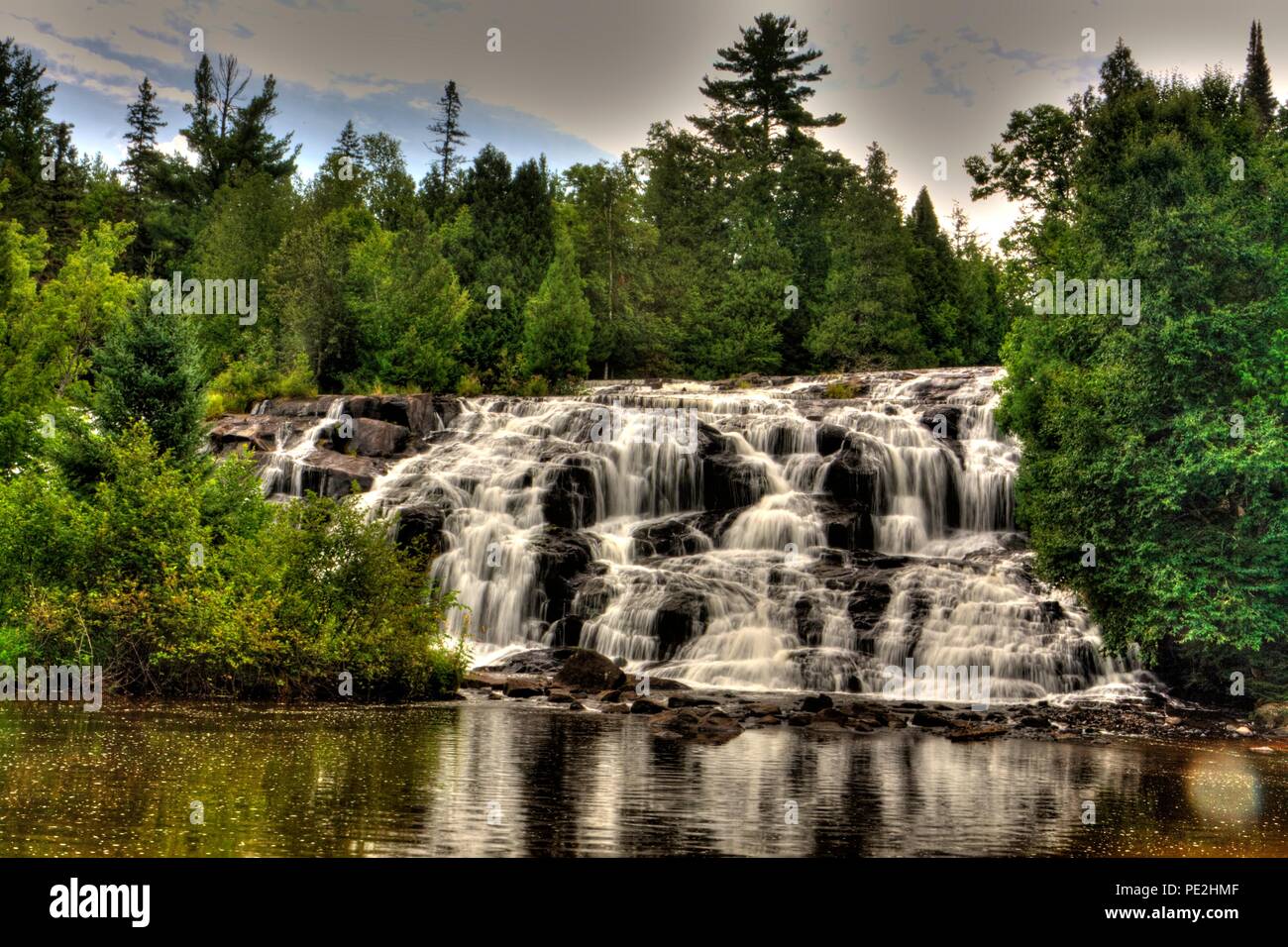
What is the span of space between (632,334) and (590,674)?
4351cm

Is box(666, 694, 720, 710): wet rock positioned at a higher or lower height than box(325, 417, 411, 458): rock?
lower

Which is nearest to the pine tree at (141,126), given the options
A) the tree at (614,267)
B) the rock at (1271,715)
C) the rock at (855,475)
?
the tree at (614,267)

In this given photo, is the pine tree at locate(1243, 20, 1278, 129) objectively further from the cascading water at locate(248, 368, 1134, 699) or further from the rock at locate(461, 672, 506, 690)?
the rock at locate(461, 672, 506, 690)

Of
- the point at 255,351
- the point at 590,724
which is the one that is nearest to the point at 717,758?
the point at 590,724

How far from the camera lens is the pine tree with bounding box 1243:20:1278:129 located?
8262 centimetres

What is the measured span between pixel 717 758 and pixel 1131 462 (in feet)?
47.8

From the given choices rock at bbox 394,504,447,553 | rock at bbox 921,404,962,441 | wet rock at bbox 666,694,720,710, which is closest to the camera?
wet rock at bbox 666,694,720,710

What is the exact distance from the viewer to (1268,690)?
27578mm

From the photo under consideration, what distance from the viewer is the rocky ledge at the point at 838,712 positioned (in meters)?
23.7

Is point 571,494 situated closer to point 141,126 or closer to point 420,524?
point 420,524

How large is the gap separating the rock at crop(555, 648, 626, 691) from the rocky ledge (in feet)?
0.08

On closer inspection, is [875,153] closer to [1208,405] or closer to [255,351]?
[255,351]

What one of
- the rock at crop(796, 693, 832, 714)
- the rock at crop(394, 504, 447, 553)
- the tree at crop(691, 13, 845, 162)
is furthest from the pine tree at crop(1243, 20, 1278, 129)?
the rock at crop(796, 693, 832, 714)

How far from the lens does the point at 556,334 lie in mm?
60188
